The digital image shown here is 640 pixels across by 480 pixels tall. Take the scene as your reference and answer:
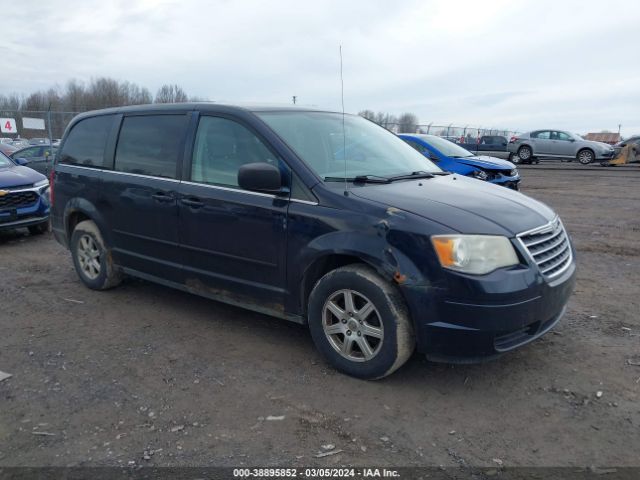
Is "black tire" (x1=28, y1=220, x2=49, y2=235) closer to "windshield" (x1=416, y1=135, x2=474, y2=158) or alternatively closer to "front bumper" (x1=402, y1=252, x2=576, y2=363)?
"windshield" (x1=416, y1=135, x2=474, y2=158)

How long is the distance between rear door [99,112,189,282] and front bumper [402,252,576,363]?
88.6 inches

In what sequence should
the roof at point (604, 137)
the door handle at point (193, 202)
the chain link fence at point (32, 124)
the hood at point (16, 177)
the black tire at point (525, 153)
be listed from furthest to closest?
the roof at point (604, 137)
the black tire at point (525, 153)
the chain link fence at point (32, 124)
the hood at point (16, 177)
the door handle at point (193, 202)

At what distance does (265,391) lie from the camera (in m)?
3.39

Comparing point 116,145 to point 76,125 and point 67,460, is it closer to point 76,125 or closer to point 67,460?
point 76,125

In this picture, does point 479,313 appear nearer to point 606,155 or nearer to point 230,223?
point 230,223

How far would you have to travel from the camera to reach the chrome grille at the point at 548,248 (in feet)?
10.8

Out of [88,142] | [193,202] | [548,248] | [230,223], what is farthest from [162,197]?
[548,248]

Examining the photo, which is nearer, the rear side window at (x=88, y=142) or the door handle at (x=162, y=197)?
the door handle at (x=162, y=197)

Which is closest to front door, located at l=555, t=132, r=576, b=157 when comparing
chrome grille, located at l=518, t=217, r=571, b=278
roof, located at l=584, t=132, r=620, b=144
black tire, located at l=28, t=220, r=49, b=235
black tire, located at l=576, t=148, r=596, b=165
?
black tire, located at l=576, t=148, r=596, b=165

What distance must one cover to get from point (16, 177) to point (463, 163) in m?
7.80

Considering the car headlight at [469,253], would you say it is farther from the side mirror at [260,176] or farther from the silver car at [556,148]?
the silver car at [556,148]

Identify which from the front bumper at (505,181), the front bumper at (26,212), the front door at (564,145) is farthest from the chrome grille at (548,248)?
the front door at (564,145)

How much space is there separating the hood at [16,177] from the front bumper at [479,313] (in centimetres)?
700

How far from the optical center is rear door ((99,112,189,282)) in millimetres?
4434
